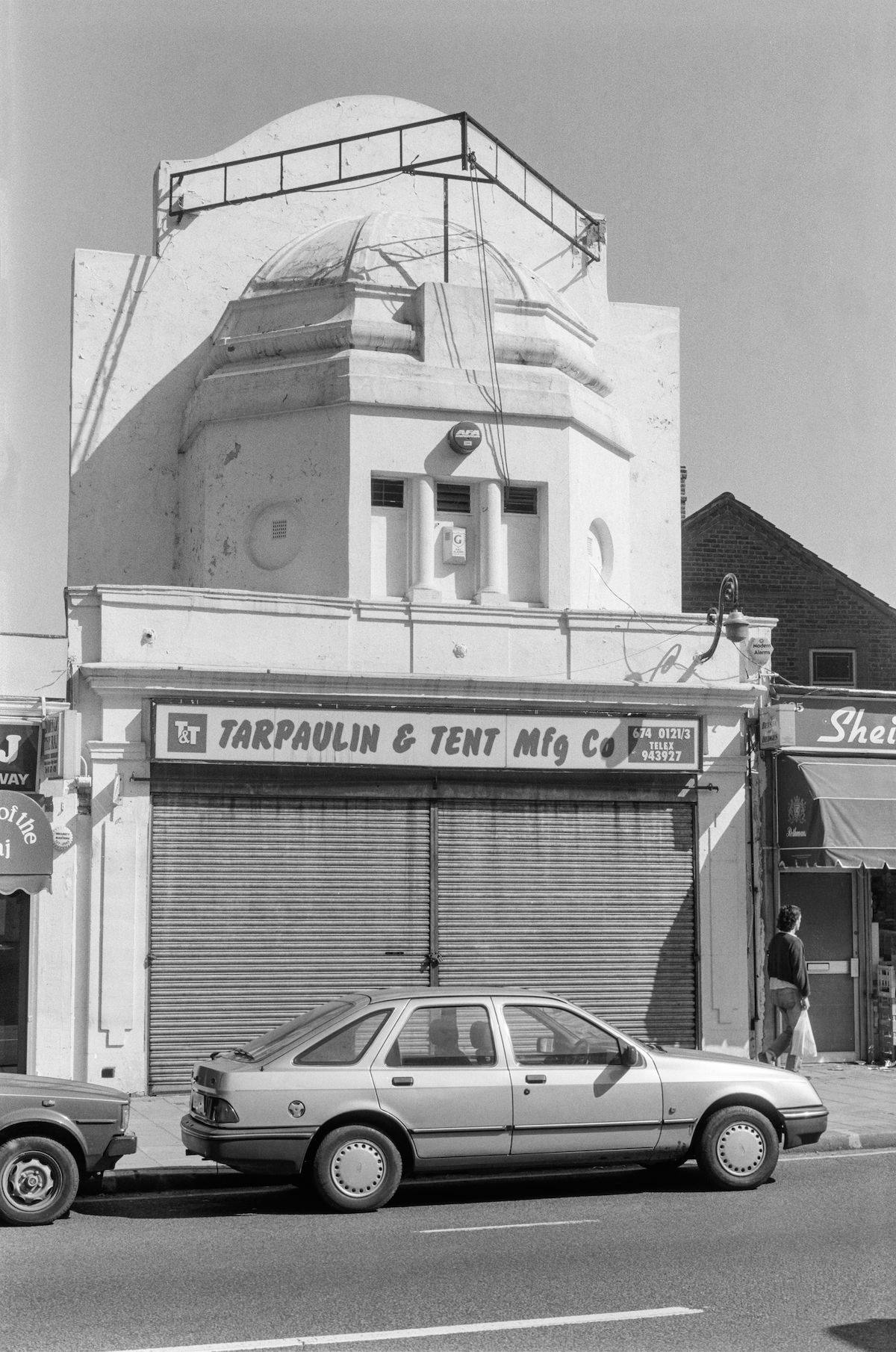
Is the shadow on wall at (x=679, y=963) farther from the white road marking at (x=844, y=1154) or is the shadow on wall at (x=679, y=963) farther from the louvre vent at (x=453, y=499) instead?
the louvre vent at (x=453, y=499)

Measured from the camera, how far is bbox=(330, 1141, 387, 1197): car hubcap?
994 centimetres

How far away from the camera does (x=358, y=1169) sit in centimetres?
998

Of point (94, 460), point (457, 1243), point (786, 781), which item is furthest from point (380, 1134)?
point (94, 460)

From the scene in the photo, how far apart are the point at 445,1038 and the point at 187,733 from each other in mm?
6243

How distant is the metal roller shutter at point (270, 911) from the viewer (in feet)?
51.5

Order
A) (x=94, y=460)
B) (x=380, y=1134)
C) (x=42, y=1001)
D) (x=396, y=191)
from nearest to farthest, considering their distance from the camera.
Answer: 1. (x=380, y=1134)
2. (x=42, y=1001)
3. (x=94, y=460)
4. (x=396, y=191)

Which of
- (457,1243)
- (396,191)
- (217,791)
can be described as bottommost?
(457,1243)

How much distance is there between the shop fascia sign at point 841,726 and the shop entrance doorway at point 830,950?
153cm

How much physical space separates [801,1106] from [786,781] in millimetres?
7184

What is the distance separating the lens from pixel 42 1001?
15219 millimetres

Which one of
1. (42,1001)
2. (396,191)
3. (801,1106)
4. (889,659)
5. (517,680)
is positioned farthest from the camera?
(889,659)

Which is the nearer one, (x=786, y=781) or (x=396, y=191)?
(x=786, y=781)

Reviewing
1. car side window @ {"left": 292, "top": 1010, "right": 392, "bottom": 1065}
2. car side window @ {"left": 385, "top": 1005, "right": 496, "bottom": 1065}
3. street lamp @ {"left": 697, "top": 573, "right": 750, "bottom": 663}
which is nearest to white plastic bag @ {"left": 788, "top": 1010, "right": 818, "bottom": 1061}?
street lamp @ {"left": 697, "top": 573, "right": 750, "bottom": 663}

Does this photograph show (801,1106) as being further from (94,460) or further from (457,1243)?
(94,460)
